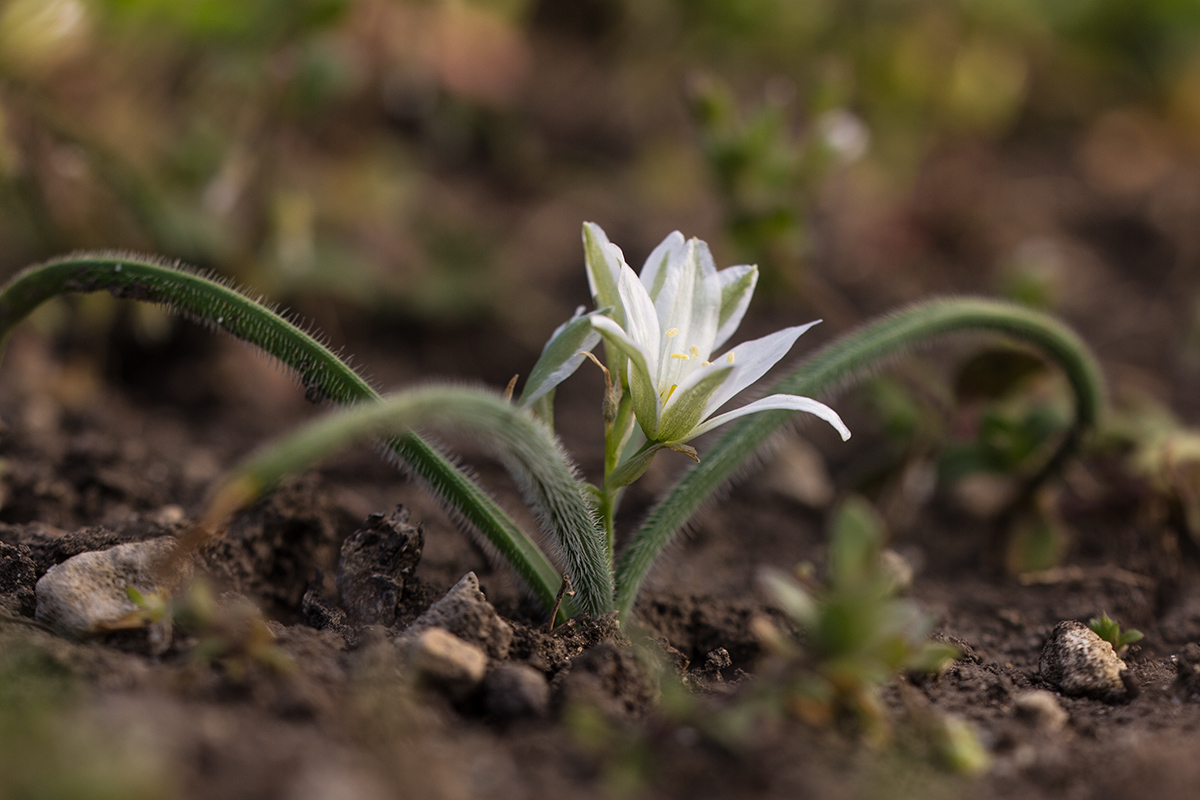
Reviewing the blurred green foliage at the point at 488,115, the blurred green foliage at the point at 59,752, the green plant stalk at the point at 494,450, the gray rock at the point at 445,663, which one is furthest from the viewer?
the blurred green foliage at the point at 488,115

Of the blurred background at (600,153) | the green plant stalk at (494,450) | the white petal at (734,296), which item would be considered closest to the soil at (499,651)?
the green plant stalk at (494,450)

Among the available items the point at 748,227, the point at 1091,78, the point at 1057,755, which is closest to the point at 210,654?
the point at 1057,755

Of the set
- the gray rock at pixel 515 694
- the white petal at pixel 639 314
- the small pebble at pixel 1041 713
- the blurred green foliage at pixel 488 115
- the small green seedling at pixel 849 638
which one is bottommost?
the gray rock at pixel 515 694

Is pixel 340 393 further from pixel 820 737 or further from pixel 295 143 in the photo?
pixel 295 143

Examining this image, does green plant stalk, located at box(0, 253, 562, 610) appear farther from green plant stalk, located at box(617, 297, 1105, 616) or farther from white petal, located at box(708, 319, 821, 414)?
white petal, located at box(708, 319, 821, 414)

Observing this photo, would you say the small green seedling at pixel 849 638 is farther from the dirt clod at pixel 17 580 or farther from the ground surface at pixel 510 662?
the dirt clod at pixel 17 580

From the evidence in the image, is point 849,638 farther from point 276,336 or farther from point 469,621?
A: point 276,336
